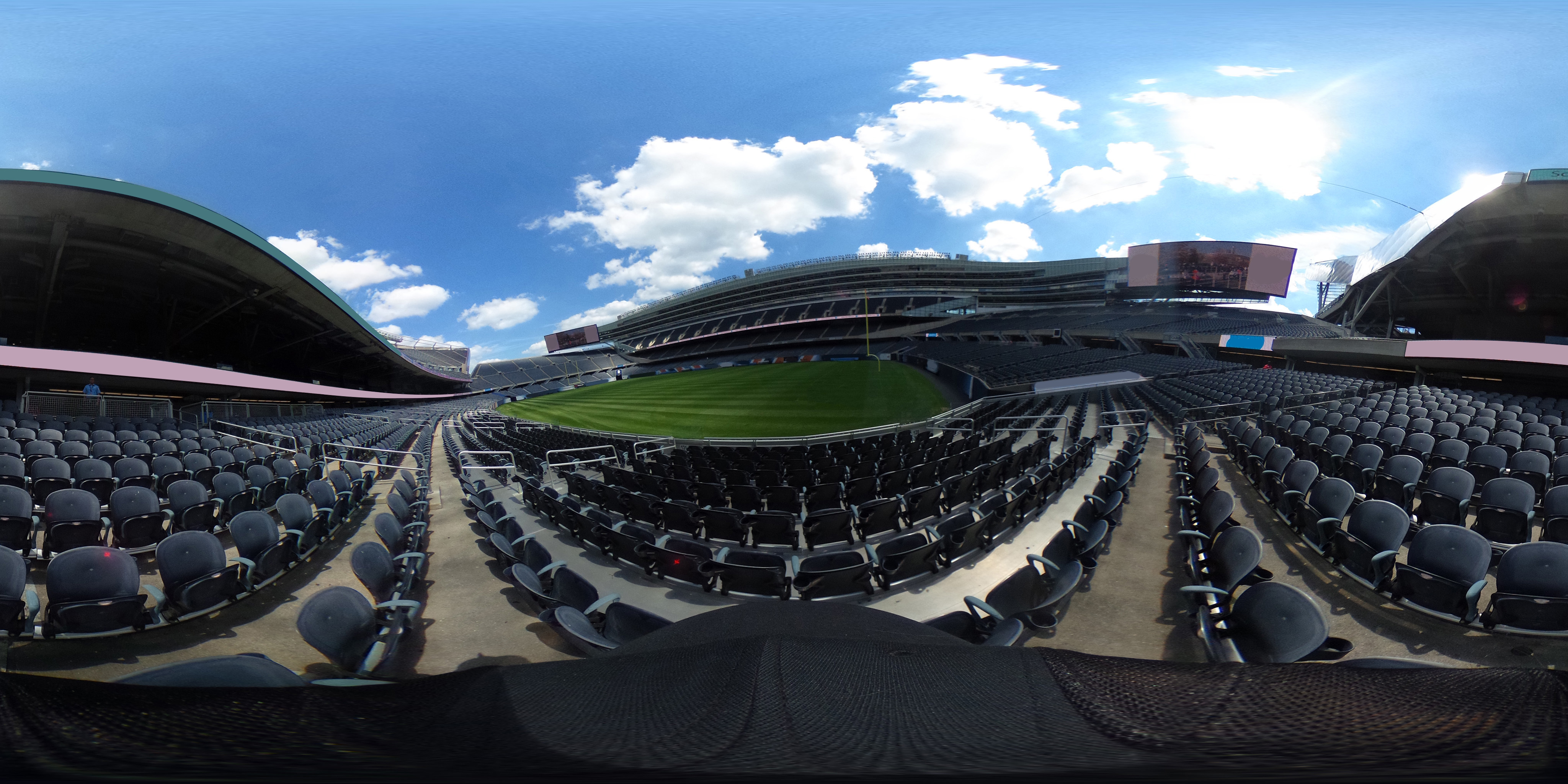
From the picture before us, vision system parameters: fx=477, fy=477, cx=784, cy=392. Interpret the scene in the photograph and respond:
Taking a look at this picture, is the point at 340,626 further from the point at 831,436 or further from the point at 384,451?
the point at 831,436

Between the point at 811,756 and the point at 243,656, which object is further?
the point at 243,656

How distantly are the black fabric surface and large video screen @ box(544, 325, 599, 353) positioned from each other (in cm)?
8492

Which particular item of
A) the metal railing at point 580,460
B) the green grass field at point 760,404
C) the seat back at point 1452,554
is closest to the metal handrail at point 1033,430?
the green grass field at point 760,404

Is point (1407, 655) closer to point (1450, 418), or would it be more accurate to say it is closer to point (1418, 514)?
point (1418, 514)

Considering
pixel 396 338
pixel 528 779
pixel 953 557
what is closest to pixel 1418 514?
pixel 953 557

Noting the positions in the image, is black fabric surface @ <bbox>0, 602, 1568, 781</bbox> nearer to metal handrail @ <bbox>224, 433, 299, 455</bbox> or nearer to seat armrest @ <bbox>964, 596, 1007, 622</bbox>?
seat armrest @ <bbox>964, 596, 1007, 622</bbox>

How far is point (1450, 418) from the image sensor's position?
10930 millimetres

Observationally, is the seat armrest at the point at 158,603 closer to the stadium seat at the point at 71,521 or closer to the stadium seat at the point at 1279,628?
the stadium seat at the point at 71,521

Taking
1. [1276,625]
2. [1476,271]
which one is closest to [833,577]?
[1276,625]

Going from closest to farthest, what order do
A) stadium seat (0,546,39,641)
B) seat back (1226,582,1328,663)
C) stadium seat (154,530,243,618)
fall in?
seat back (1226,582,1328,663), stadium seat (0,546,39,641), stadium seat (154,530,243,618)

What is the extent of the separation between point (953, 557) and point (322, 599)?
5.78 metres

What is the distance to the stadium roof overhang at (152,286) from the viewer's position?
16344 mm

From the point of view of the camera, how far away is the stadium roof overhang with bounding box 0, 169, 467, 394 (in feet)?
53.6

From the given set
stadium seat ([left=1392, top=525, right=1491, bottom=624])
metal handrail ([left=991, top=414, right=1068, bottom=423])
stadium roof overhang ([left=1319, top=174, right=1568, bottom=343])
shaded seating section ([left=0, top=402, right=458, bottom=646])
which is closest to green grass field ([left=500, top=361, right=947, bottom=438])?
metal handrail ([left=991, top=414, right=1068, bottom=423])
